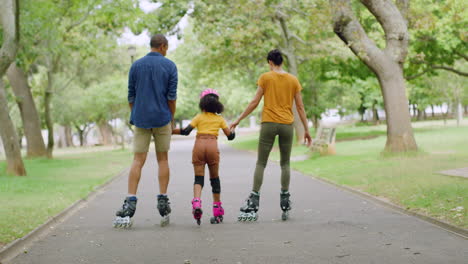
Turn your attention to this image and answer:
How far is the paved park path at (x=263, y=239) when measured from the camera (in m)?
5.23

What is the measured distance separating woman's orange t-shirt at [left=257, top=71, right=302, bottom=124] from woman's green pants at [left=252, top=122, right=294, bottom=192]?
0.28ft

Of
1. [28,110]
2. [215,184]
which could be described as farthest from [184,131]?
[28,110]

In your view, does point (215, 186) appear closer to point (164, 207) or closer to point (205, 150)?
point (205, 150)

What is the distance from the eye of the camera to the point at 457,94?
47969 mm

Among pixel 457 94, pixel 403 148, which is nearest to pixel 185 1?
pixel 403 148

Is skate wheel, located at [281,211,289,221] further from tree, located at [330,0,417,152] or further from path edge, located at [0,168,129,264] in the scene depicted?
tree, located at [330,0,417,152]

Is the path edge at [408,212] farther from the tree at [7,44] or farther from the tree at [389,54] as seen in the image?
the tree at [7,44]

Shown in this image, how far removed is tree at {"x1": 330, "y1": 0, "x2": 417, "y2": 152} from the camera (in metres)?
15.9

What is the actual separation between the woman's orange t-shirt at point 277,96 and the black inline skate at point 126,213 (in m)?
1.90

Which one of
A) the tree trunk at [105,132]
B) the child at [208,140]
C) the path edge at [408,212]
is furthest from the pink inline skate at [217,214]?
the tree trunk at [105,132]

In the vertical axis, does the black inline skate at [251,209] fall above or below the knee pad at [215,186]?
below

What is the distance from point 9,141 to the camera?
16.3 meters

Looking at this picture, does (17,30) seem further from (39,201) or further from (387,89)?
(387,89)

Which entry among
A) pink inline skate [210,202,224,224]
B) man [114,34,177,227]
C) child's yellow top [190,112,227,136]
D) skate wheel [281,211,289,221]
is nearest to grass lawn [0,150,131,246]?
man [114,34,177,227]
